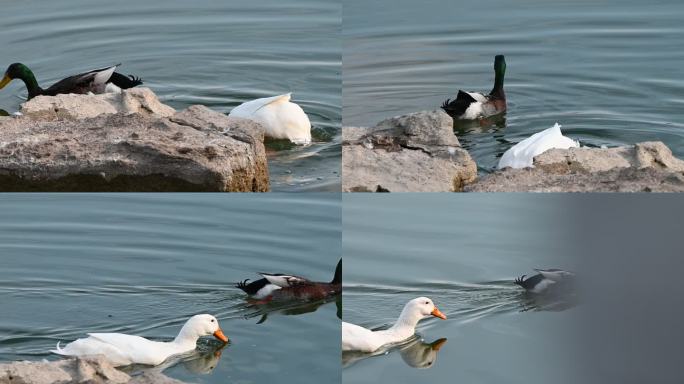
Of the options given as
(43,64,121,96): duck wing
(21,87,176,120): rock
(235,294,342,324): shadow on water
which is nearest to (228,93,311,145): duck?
(21,87,176,120): rock

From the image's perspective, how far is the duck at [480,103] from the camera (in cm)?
1032

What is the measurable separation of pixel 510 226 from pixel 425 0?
628 cm

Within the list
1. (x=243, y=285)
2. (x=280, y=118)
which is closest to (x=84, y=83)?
(x=280, y=118)

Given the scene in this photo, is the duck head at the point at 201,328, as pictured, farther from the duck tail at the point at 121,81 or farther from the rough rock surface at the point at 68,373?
the duck tail at the point at 121,81

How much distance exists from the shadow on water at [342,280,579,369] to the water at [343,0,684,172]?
0.93 metres

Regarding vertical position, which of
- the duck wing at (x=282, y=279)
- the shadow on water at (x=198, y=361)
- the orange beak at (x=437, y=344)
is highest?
the duck wing at (x=282, y=279)

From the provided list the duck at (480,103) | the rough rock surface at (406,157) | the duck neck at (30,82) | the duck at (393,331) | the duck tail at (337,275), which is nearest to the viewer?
the duck at (393,331)

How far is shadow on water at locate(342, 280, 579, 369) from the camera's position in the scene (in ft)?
25.6

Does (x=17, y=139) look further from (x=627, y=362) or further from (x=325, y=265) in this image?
(x=627, y=362)

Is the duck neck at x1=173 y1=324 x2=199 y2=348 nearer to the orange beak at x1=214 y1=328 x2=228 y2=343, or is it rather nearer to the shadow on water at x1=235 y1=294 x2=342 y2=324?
the orange beak at x1=214 y1=328 x2=228 y2=343

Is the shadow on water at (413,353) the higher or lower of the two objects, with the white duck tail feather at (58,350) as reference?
lower

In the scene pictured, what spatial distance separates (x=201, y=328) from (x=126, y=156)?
1.11 meters

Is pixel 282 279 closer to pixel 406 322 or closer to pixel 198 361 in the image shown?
pixel 406 322

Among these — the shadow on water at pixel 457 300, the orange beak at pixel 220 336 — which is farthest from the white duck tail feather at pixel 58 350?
the shadow on water at pixel 457 300
